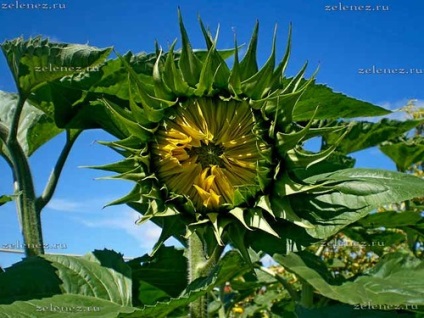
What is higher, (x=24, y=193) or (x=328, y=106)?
(x=328, y=106)

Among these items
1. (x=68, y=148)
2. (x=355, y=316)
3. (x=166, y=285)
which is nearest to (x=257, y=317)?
(x=166, y=285)

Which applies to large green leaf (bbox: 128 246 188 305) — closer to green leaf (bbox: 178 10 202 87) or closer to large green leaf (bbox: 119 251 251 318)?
large green leaf (bbox: 119 251 251 318)

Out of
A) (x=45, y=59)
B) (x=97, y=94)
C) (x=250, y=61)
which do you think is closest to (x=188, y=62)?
(x=250, y=61)

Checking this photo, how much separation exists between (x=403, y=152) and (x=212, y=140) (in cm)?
207

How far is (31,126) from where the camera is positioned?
2.09m

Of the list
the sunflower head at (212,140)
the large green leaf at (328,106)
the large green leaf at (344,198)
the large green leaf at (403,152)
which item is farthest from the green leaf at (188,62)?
the large green leaf at (403,152)

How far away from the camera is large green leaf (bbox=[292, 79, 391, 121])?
1.63m

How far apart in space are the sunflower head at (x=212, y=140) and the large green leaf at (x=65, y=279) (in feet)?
1.12

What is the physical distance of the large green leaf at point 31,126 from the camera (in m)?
2.07

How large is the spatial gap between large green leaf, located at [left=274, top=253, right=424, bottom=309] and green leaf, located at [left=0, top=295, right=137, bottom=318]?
40cm

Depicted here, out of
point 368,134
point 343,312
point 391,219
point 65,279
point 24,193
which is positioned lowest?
point 343,312

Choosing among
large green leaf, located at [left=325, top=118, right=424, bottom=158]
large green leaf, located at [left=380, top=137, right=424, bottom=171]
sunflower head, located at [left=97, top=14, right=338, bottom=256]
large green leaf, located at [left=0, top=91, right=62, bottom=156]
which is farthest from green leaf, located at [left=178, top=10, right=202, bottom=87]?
large green leaf, located at [left=380, top=137, right=424, bottom=171]

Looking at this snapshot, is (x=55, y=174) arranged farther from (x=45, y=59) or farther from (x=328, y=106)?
(x=328, y=106)

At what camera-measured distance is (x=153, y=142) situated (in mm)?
1628
